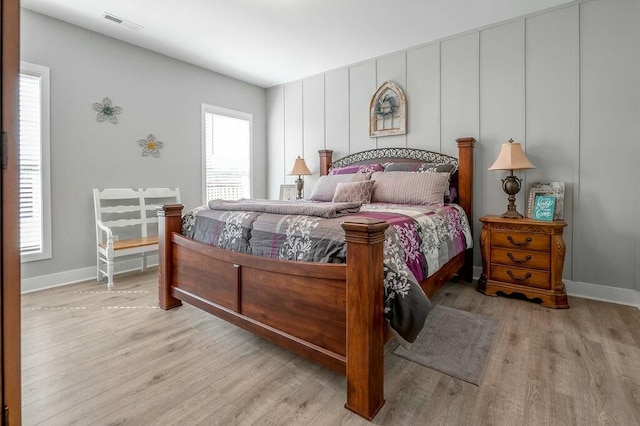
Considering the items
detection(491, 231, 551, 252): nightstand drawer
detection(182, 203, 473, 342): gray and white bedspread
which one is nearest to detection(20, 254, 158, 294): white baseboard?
detection(182, 203, 473, 342): gray and white bedspread

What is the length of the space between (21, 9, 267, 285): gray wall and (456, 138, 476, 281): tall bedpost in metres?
3.23

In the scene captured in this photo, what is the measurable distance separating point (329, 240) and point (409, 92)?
2.82 m

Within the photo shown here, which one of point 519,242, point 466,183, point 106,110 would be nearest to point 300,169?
point 466,183

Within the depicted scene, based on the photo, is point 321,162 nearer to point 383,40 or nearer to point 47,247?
point 383,40

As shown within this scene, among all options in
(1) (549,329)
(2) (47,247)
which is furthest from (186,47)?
(1) (549,329)

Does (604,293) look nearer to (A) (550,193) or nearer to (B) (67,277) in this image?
(A) (550,193)

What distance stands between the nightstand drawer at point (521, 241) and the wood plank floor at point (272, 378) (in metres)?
0.53

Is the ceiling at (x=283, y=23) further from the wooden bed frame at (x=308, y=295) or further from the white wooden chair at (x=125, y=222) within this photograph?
the wooden bed frame at (x=308, y=295)

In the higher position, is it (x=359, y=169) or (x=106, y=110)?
(x=106, y=110)

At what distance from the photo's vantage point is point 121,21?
3.09m

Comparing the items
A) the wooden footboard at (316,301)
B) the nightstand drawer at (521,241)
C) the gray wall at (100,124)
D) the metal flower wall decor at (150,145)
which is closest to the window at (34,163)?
the gray wall at (100,124)

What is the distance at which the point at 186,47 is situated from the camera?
143 inches

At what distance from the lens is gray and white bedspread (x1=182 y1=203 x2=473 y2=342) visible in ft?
4.47

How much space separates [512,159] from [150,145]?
3.80 meters
